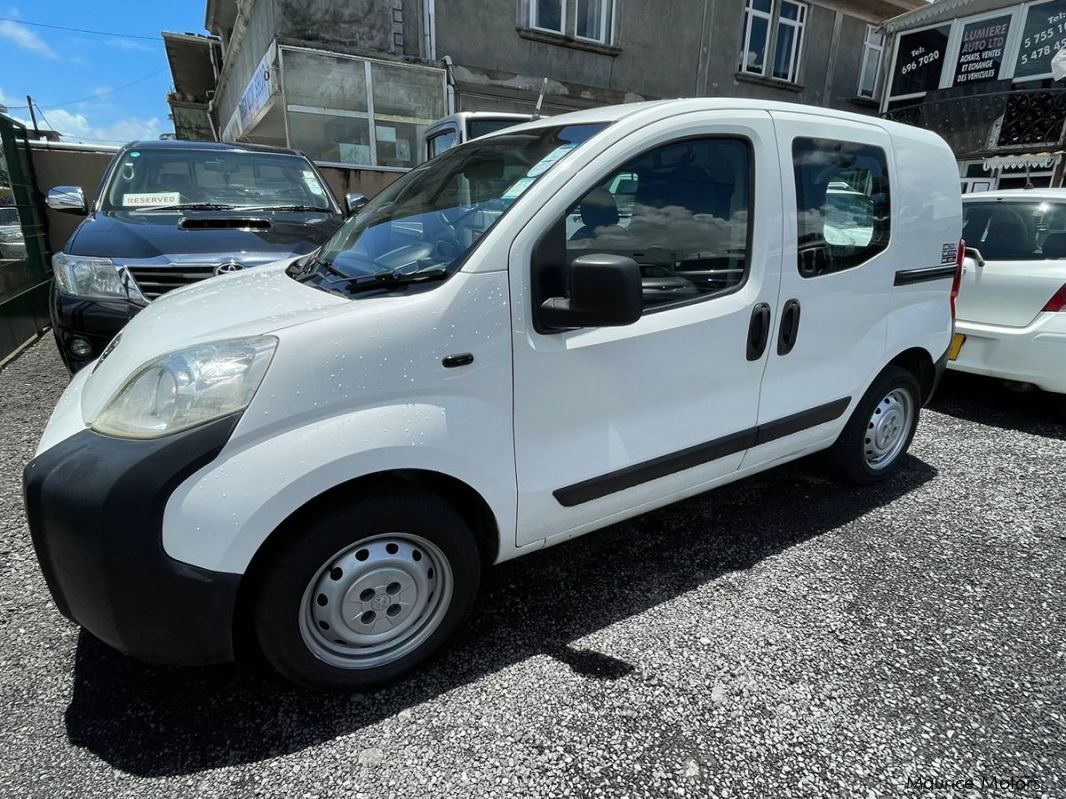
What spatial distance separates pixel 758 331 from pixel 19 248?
7.39 metres

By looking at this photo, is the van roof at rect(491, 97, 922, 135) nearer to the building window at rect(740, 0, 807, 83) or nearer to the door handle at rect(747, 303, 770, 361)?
the door handle at rect(747, 303, 770, 361)

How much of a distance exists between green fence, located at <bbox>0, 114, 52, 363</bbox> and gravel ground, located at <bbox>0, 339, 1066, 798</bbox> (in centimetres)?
343

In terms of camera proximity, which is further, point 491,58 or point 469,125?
point 491,58

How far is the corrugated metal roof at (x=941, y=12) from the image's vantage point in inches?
501

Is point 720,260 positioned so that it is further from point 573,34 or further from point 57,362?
point 573,34

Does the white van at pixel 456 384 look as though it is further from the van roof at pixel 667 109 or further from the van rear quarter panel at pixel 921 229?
the van rear quarter panel at pixel 921 229

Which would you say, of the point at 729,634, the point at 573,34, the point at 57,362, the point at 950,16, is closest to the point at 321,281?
the point at 729,634

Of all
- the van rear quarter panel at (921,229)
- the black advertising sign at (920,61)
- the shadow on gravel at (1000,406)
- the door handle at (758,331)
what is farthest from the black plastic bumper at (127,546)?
the black advertising sign at (920,61)

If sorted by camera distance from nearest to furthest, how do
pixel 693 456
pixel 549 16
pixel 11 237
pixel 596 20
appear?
1. pixel 693 456
2. pixel 11 237
3. pixel 549 16
4. pixel 596 20

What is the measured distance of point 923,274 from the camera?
307 cm

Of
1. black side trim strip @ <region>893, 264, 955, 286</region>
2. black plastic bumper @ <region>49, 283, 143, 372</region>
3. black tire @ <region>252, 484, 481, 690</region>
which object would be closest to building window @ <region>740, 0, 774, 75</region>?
black side trim strip @ <region>893, 264, 955, 286</region>

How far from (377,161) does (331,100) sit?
1124mm

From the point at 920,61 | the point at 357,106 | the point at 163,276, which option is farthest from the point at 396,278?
the point at 920,61

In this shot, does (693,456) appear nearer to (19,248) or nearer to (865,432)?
(865,432)
